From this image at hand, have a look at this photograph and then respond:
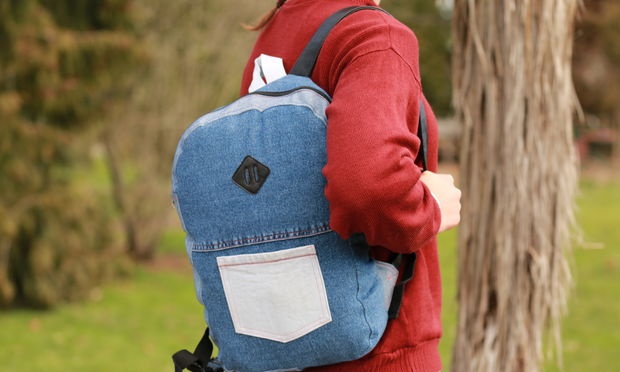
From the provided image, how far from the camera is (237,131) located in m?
1.47

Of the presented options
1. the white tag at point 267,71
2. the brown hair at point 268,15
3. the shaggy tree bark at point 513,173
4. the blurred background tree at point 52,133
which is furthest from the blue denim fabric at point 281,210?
the blurred background tree at point 52,133

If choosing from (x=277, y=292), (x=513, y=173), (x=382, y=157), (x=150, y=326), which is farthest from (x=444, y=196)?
(x=150, y=326)

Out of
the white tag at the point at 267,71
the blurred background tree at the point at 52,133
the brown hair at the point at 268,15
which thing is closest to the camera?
the white tag at the point at 267,71

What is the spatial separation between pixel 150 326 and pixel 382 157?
6605mm

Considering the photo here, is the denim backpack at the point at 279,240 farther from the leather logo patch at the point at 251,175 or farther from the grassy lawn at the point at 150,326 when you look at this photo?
the grassy lawn at the point at 150,326

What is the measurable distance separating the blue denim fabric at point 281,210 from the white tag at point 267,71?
15cm

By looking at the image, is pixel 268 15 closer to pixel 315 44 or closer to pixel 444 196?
pixel 315 44

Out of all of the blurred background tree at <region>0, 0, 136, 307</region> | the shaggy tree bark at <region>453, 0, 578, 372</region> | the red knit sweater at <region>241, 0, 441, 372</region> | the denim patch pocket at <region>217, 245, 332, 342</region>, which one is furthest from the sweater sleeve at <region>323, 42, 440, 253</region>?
the blurred background tree at <region>0, 0, 136, 307</region>

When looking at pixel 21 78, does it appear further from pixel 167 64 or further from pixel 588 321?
pixel 588 321

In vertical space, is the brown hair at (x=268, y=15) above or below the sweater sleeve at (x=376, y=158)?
above

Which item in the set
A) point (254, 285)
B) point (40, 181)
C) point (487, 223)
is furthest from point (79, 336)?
point (254, 285)

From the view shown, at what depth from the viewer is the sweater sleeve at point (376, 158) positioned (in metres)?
1.34

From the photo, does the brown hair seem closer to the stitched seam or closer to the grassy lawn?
the stitched seam

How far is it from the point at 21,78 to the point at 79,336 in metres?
2.34
